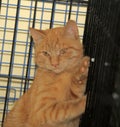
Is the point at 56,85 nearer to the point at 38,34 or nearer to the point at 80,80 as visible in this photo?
the point at 80,80

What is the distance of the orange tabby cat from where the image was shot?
1.38 m

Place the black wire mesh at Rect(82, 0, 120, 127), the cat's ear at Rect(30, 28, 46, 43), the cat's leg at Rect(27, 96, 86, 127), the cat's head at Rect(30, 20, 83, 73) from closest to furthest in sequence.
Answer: the black wire mesh at Rect(82, 0, 120, 127)
the cat's leg at Rect(27, 96, 86, 127)
the cat's head at Rect(30, 20, 83, 73)
the cat's ear at Rect(30, 28, 46, 43)

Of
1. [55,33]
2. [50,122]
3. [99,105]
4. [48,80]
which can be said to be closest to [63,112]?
[50,122]

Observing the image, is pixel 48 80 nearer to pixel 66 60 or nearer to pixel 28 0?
pixel 66 60

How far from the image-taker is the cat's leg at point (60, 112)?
135 centimetres

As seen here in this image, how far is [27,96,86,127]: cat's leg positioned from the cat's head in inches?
8.8

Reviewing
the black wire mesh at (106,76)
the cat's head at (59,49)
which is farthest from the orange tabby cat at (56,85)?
the black wire mesh at (106,76)

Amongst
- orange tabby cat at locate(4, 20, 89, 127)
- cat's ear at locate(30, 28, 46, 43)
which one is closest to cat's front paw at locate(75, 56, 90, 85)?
orange tabby cat at locate(4, 20, 89, 127)

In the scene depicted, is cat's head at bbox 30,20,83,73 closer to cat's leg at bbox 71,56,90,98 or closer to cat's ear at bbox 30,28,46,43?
cat's ear at bbox 30,28,46,43

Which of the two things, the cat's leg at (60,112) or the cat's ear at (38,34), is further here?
the cat's ear at (38,34)

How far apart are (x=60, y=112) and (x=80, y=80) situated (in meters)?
0.16

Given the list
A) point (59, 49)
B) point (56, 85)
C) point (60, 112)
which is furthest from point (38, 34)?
point (60, 112)

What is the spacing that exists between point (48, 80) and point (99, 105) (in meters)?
0.56

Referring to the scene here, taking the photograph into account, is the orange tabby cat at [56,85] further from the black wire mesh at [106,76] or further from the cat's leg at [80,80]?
the black wire mesh at [106,76]
